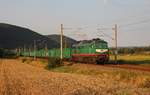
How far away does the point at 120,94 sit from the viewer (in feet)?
66.9

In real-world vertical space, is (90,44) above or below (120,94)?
above

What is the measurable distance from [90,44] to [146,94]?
3556 cm

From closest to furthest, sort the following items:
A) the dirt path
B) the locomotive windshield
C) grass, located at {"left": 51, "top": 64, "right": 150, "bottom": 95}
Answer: the dirt path, grass, located at {"left": 51, "top": 64, "right": 150, "bottom": 95}, the locomotive windshield

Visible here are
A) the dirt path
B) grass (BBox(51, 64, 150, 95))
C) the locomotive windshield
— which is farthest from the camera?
the locomotive windshield

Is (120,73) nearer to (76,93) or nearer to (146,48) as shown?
(76,93)

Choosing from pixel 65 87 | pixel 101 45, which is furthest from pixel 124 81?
pixel 101 45

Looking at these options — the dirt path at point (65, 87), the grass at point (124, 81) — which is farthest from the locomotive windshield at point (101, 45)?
the dirt path at point (65, 87)

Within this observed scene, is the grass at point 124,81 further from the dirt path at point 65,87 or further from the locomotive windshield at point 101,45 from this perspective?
the locomotive windshield at point 101,45

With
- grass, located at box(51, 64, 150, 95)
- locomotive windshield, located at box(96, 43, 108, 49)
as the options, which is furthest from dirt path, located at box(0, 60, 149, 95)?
locomotive windshield, located at box(96, 43, 108, 49)

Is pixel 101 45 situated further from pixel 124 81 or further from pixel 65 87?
pixel 65 87

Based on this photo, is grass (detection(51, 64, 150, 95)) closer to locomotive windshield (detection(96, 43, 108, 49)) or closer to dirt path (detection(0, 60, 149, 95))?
dirt path (detection(0, 60, 149, 95))

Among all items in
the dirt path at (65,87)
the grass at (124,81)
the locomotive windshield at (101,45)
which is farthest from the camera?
the locomotive windshield at (101,45)

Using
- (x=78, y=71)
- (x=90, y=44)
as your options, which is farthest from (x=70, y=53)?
(x=78, y=71)

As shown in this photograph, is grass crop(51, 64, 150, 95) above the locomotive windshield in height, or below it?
below
